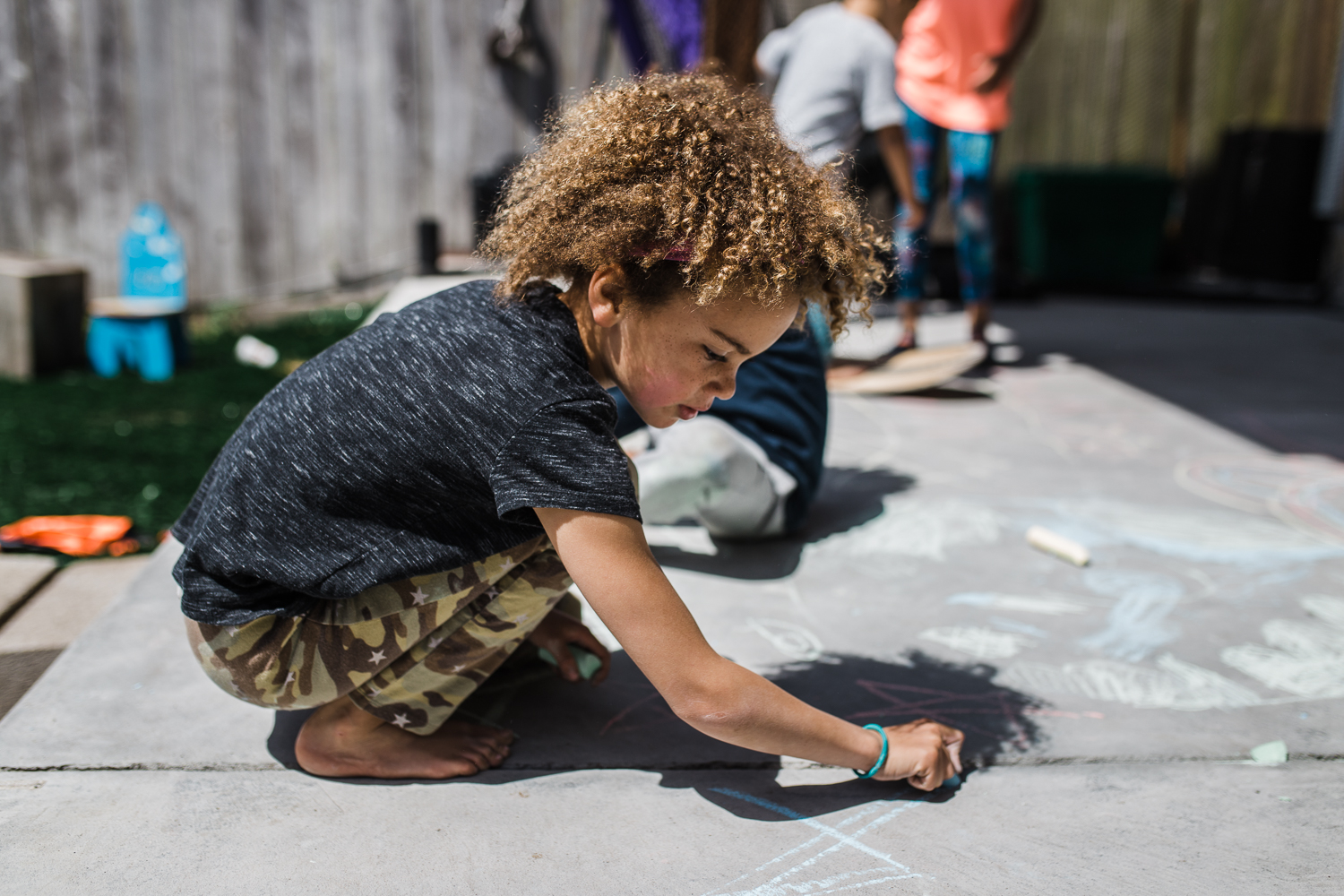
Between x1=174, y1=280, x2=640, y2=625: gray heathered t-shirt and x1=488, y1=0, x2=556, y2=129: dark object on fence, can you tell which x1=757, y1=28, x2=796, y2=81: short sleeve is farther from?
x1=174, y1=280, x2=640, y2=625: gray heathered t-shirt

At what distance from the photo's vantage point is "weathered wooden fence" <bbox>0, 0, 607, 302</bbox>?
188 inches

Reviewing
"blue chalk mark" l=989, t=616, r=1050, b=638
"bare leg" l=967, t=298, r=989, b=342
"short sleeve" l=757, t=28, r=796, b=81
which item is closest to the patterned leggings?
"bare leg" l=967, t=298, r=989, b=342

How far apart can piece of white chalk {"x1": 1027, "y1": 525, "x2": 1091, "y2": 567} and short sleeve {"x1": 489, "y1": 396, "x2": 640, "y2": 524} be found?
1286 millimetres

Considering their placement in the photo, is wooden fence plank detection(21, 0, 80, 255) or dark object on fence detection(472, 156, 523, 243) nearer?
wooden fence plank detection(21, 0, 80, 255)

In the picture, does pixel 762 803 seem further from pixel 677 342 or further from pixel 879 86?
pixel 879 86

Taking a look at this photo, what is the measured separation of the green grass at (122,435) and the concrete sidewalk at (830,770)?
2.64 ft

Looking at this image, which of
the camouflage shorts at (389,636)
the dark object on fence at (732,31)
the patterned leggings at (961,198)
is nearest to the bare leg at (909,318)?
the patterned leggings at (961,198)

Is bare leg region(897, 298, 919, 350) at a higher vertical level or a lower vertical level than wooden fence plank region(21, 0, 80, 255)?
lower

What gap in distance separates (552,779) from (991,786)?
561mm

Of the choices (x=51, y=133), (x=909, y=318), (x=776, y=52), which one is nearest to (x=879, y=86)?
(x=776, y=52)

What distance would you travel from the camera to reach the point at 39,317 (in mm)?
3852

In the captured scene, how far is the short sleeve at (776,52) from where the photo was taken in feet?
12.4

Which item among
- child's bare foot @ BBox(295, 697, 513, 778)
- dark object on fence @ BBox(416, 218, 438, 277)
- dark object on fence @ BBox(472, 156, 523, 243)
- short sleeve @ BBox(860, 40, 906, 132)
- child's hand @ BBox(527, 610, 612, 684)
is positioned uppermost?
short sleeve @ BBox(860, 40, 906, 132)

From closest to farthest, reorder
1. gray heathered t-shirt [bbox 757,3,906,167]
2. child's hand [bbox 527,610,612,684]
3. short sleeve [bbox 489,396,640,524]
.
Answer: short sleeve [bbox 489,396,640,524]
child's hand [bbox 527,610,612,684]
gray heathered t-shirt [bbox 757,3,906,167]
